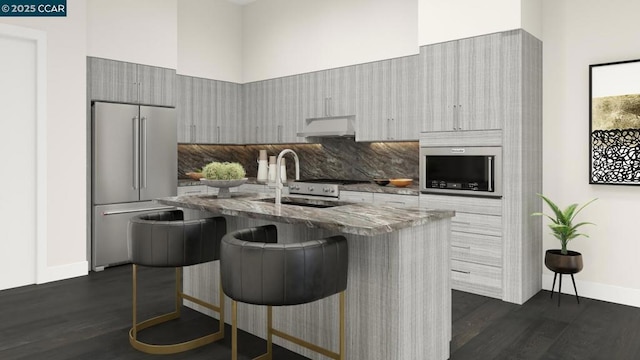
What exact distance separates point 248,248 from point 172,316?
173 cm

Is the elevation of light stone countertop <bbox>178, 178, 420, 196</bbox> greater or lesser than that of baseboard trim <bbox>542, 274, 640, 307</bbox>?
greater

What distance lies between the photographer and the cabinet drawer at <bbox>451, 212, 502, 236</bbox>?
4098 mm

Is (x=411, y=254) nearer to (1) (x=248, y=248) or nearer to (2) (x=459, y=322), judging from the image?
(1) (x=248, y=248)

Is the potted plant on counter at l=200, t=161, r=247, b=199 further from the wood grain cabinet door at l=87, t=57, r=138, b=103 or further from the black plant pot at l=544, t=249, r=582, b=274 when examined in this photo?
the black plant pot at l=544, t=249, r=582, b=274

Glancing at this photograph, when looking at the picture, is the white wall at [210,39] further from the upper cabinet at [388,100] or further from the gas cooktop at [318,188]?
the upper cabinet at [388,100]

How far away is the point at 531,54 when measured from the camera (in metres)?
4.12

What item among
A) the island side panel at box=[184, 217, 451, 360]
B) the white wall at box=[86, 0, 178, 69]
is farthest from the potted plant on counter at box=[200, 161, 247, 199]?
the white wall at box=[86, 0, 178, 69]

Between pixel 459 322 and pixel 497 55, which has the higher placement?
pixel 497 55

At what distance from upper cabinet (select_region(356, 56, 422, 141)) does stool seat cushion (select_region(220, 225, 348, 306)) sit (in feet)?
9.22

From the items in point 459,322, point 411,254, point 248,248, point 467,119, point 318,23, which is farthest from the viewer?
point 318,23

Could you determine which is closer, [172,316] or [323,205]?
[323,205]

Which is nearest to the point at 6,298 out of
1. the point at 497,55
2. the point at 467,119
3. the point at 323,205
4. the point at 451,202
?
the point at 323,205

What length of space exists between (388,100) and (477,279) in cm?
216

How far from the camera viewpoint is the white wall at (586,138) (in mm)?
3930
